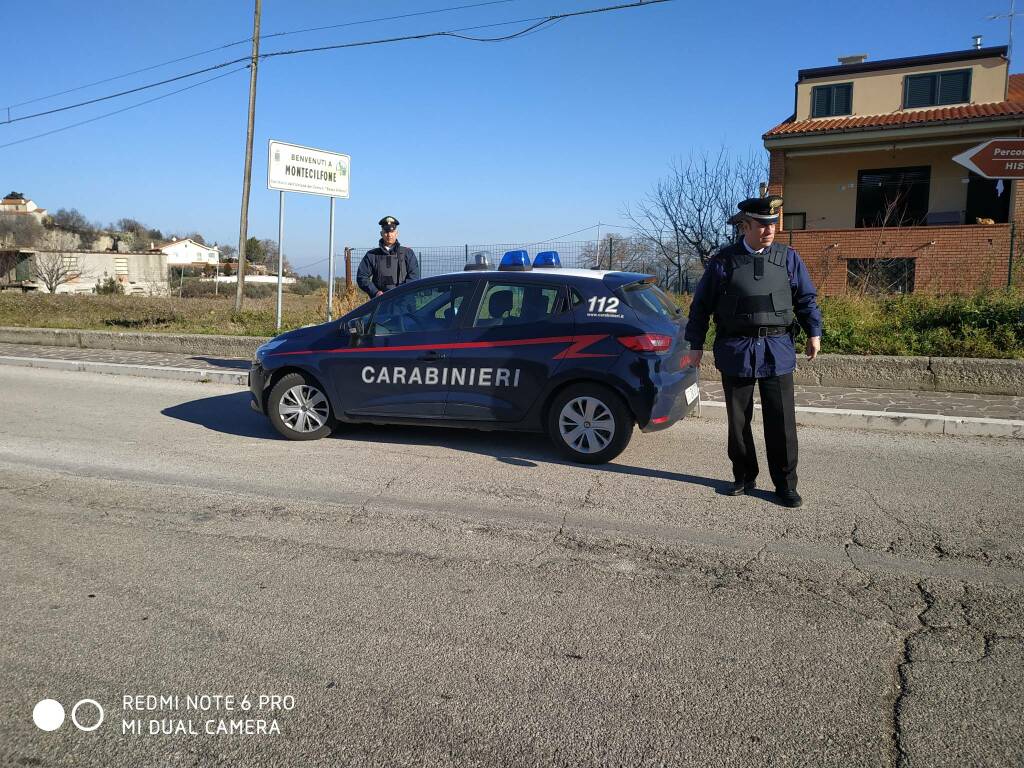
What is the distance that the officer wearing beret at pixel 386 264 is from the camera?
9531 millimetres

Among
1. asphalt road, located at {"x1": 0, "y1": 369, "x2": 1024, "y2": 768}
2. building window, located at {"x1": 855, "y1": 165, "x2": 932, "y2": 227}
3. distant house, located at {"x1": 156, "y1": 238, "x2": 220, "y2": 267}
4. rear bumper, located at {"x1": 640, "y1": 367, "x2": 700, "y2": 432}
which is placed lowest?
asphalt road, located at {"x1": 0, "y1": 369, "x2": 1024, "y2": 768}

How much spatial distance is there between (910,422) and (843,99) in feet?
66.5

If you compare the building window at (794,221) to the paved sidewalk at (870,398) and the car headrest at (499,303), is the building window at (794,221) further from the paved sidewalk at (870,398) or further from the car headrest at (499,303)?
the car headrest at (499,303)

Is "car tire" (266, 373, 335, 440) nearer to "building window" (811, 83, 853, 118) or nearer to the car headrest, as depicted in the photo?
the car headrest

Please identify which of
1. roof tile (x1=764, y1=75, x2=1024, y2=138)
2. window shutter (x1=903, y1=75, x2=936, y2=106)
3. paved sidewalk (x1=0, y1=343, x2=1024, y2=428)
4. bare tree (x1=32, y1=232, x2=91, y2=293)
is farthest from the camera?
bare tree (x1=32, y1=232, x2=91, y2=293)

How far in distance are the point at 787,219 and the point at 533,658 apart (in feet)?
75.9

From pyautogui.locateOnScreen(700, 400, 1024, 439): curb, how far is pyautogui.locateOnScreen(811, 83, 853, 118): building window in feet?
64.9

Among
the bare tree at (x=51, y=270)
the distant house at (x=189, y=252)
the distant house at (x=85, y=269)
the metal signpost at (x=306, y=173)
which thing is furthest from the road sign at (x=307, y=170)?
the distant house at (x=189, y=252)

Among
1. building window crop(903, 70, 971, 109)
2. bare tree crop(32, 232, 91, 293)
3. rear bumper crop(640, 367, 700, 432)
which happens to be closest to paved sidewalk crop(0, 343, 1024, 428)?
rear bumper crop(640, 367, 700, 432)

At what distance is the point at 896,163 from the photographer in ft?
77.9

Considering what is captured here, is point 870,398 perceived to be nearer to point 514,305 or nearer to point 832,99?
point 514,305

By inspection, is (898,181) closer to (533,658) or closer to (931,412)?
(931,412)

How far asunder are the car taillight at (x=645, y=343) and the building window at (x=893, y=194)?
65.5ft

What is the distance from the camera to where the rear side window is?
A: 6320 millimetres
